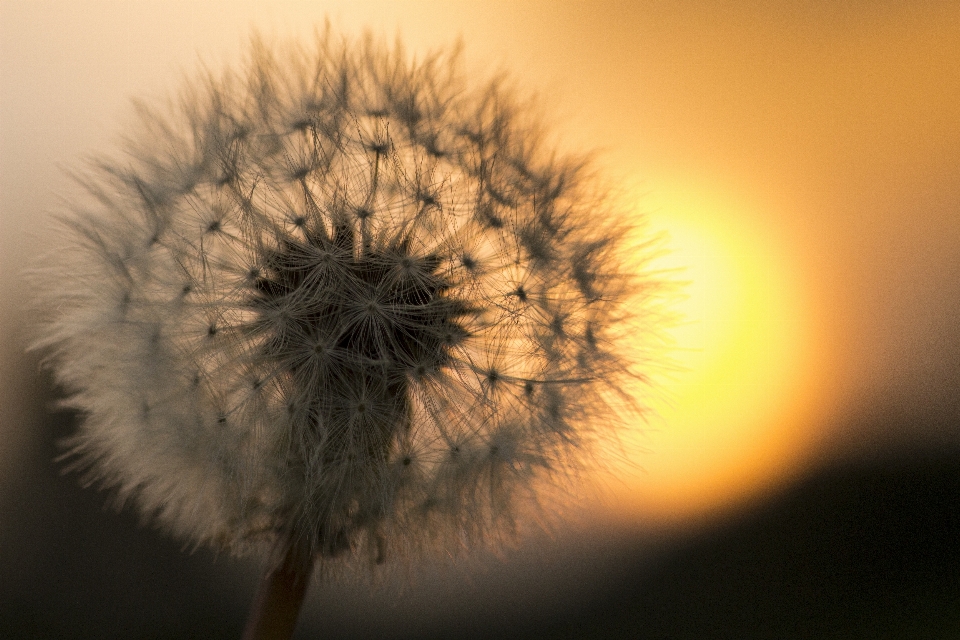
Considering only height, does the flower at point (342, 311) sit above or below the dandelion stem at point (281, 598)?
above

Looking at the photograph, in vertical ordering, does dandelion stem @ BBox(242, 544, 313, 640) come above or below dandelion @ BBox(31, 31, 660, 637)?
below

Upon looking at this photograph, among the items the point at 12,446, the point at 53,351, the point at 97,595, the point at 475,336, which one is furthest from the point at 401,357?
the point at 97,595

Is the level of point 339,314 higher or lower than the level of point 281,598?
higher

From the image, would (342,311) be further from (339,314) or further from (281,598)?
(281,598)

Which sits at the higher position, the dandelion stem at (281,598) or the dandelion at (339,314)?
the dandelion at (339,314)

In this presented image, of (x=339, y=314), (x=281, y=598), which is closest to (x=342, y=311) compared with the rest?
(x=339, y=314)
